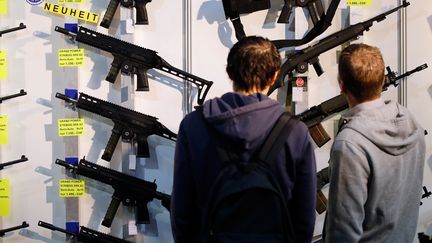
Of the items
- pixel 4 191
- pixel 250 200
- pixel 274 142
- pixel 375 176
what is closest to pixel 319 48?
pixel 375 176

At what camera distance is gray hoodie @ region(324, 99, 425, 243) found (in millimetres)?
1585

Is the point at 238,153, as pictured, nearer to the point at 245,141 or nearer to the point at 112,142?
the point at 245,141

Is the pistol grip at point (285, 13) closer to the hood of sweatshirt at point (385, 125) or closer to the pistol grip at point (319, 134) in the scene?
the pistol grip at point (319, 134)

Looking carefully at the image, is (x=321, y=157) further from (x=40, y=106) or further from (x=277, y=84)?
(x=40, y=106)

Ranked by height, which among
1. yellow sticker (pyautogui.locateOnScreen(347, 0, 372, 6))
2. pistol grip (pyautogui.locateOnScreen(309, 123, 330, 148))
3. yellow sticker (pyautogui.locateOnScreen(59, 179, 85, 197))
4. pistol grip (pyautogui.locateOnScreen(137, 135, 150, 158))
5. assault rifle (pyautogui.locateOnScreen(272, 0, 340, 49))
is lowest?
yellow sticker (pyautogui.locateOnScreen(59, 179, 85, 197))

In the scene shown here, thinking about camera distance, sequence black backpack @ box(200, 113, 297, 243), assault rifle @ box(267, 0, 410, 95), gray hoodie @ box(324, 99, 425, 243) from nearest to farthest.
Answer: black backpack @ box(200, 113, 297, 243) < gray hoodie @ box(324, 99, 425, 243) < assault rifle @ box(267, 0, 410, 95)

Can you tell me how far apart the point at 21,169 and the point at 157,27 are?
3.89ft

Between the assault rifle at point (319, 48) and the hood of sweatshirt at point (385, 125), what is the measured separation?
1127mm

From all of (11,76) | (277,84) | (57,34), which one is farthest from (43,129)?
(277,84)

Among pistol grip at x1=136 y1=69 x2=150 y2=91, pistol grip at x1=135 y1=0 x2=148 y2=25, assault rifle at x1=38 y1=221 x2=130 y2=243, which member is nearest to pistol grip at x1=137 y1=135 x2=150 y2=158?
pistol grip at x1=136 y1=69 x2=150 y2=91

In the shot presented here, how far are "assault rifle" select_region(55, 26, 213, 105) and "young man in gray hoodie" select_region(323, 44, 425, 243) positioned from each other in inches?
51.0

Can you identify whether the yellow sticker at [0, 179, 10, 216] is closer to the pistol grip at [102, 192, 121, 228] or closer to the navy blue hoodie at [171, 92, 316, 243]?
the pistol grip at [102, 192, 121, 228]

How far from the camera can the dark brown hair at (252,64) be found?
60.8 inches

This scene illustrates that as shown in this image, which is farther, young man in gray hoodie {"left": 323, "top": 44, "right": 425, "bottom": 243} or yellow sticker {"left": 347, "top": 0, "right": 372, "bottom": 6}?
yellow sticker {"left": 347, "top": 0, "right": 372, "bottom": 6}
